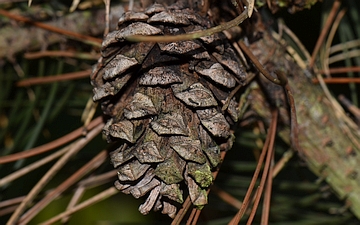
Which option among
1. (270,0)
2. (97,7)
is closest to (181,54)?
(270,0)

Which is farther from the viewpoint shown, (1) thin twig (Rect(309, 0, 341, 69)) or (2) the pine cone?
(1) thin twig (Rect(309, 0, 341, 69))

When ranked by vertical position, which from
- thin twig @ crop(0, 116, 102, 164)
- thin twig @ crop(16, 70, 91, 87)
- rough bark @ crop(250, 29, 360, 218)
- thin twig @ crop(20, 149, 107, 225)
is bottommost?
rough bark @ crop(250, 29, 360, 218)

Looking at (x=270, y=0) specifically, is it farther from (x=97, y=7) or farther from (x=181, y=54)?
(x=97, y=7)

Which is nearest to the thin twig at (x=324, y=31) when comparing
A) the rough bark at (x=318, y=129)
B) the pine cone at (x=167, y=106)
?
the rough bark at (x=318, y=129)

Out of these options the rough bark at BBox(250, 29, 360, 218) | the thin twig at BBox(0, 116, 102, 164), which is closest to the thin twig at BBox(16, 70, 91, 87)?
the thin twig at BBox(0, 116, 102, 164)

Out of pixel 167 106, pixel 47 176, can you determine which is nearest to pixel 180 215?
pixel 167 106

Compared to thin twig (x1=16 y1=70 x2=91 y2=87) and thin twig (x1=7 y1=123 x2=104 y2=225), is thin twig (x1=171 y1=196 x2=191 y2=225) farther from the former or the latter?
thin twig (x1=16 y1=70 x2=91 y2=87)

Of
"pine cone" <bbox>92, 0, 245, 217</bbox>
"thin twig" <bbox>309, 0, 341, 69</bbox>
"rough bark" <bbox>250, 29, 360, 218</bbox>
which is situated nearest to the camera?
"pine cone" <bbox>92, 0, 245, 217</bbox>

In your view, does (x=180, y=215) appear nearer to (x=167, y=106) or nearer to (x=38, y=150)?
(x=167, y=106)
